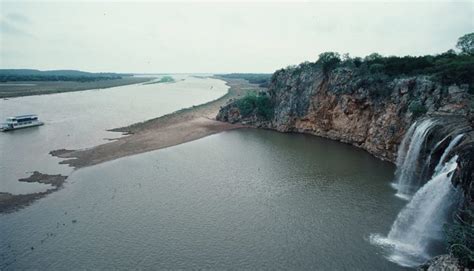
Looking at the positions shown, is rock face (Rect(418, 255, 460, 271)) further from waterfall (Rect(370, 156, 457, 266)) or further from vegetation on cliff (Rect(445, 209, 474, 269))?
waterfall (Rect(370, 156, 457, 266))

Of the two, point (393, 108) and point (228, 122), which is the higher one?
point (393, 108)

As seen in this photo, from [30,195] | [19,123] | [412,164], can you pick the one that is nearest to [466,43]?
[412,164]

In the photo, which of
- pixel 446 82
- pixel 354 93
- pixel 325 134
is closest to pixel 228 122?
pixel 325 134

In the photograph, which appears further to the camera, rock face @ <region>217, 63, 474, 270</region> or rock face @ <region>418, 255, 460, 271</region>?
rock face @ <region>217, 63, 474, 270</region>

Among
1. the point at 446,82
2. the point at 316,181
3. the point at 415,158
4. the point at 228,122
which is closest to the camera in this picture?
the point at 415,158

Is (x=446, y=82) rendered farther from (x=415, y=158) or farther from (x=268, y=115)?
(x=268, y=115)

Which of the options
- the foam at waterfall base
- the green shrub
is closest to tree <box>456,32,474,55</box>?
the green shrub
